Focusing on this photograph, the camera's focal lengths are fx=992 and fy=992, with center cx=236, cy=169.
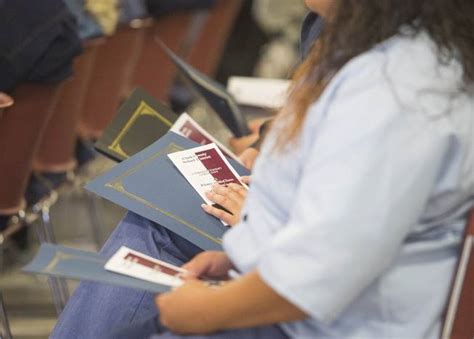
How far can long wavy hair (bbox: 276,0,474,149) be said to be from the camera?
4.49 feet

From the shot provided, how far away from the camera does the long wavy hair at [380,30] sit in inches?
53.9

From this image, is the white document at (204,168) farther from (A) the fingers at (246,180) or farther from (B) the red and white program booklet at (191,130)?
(B) the red and white program booklet at (191,130)

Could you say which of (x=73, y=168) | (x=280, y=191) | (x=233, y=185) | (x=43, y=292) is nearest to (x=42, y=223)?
(x=73, y=168)

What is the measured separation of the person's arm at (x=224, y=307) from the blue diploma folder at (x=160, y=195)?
0.90 feet

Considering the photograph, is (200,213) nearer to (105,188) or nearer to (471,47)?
(105,188)

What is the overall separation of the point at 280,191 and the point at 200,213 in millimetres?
394

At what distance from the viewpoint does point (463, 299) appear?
1.42m

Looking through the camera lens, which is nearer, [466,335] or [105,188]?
[466,335]

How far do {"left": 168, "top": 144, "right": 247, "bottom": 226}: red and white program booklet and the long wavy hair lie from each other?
0.41 m

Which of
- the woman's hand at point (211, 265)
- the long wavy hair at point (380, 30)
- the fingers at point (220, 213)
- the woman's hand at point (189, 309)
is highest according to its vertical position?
the long wavy hair at point (380, 30)

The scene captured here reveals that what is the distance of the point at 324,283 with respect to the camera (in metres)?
1.29

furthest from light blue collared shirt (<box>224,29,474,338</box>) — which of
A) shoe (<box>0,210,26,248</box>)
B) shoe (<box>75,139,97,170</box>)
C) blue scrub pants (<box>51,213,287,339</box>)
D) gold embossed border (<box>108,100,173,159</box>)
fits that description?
shoe (<box>75,139,97,170</box>)

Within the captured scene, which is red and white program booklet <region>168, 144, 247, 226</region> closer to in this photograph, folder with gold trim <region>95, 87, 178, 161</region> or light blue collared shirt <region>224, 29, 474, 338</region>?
folder with gold trim <region>95, 87, 178, 161</region>

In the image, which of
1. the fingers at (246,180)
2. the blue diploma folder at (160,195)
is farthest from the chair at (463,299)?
the fingers at (246,180)
